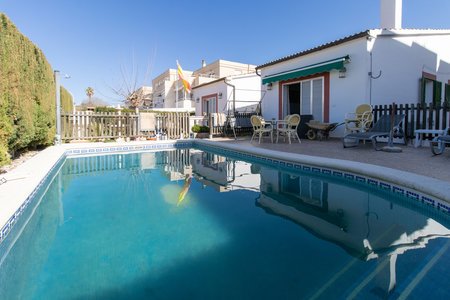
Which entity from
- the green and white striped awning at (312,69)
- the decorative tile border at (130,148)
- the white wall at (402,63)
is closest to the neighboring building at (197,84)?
the green and white striped awning at (312,69)

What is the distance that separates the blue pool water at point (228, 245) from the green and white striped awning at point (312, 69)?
6.73 metres

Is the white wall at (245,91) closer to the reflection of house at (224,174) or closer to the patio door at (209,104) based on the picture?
the patio door at (209,104)

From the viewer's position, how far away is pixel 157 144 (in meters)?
12.1

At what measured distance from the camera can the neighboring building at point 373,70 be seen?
401 inches

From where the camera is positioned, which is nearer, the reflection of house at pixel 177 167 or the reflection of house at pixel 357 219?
the reflection of house at pixel 357 219

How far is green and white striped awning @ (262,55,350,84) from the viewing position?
10438 millimetres

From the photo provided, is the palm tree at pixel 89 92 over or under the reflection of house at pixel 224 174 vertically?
over

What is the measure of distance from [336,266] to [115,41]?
1009 inches

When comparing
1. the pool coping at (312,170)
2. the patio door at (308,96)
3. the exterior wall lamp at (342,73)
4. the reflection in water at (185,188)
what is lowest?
the reflection in water at (185,188)

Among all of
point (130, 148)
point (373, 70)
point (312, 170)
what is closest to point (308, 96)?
point (373, 70)

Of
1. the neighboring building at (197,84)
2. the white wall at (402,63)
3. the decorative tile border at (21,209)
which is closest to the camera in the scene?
the decorative tile border at (21,209)

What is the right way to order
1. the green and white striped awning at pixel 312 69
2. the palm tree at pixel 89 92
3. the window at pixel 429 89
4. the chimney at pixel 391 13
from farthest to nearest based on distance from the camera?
the palm tree at pixel 89 92, the window at pixel 429 89, the chimney at pixel 391 13, the green and white striped awning at pixel 312 69

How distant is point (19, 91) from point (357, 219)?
7718 millimetres

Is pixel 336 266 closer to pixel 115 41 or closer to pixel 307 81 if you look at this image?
pixel 307 81
